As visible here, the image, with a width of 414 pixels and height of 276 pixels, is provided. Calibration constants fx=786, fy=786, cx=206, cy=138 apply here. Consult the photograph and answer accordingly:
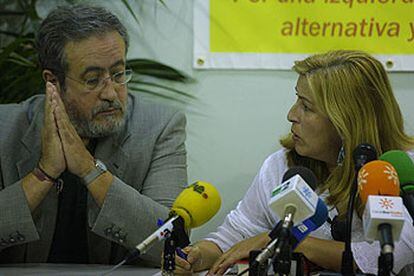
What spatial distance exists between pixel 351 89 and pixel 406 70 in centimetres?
74

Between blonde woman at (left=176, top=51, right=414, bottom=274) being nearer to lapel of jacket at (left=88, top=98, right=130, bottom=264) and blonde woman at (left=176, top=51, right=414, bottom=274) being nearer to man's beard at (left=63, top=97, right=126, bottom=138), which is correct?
lapel of jacket at (left=88, top=98, right=130, bottom=264)

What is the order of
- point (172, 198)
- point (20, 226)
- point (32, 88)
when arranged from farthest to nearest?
point (32, 88) < point (172, 198) < point (20, 226)

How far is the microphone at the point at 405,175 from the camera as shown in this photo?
5.06ft

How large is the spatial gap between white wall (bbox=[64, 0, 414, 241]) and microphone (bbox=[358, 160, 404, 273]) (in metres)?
1.57

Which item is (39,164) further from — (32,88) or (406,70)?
(406,70)

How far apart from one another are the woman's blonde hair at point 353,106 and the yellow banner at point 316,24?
0.61 meters

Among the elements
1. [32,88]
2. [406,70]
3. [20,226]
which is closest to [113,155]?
[20,226]

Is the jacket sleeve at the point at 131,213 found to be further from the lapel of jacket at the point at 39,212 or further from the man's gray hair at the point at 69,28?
the man's gray hair at the point at 69,28

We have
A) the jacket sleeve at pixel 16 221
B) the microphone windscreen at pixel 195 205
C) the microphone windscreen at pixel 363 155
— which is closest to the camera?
the microphone windscreen at pixel 363 155

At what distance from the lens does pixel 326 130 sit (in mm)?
2396

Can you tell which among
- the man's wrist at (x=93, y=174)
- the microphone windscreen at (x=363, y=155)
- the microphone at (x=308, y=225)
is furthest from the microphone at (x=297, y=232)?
the man's wrist at (x=93, y=174)

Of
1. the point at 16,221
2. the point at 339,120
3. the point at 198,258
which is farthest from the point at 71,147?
the point at 339,120

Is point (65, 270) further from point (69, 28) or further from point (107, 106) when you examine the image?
point (69, 28)

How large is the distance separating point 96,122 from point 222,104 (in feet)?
2.40
